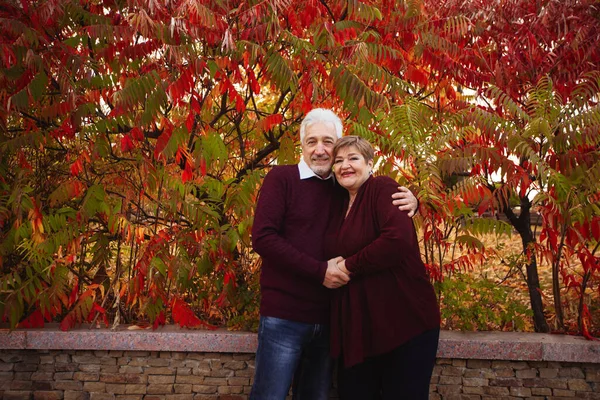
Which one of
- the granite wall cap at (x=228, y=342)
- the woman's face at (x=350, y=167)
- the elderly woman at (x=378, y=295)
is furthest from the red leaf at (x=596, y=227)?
the woman's face at (x=350, y=167)

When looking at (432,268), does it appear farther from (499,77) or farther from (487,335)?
(499,77)

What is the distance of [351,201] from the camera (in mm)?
3408

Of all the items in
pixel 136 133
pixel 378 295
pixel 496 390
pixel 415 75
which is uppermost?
pixel 415 75

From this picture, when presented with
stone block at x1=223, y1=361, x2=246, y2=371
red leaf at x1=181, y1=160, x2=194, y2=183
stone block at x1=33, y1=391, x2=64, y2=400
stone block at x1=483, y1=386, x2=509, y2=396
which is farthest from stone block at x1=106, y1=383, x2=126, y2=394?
stone block at x1=483, y1=386, x2=509, y2=396

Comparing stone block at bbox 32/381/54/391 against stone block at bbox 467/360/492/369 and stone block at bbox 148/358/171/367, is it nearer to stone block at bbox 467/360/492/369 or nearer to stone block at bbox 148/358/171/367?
stone block at bbox 148/358/171/367

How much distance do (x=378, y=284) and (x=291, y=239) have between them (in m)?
0.63

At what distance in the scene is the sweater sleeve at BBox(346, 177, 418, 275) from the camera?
3002 millimetres

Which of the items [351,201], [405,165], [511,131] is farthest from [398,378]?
[511,131]

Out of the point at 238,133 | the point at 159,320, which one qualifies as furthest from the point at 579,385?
the point at 238,133

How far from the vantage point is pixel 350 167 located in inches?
128

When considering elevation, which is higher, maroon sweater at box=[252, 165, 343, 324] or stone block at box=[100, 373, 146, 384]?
maroon sweater at box=[252, 165, 343, 324]

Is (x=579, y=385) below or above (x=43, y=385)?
above

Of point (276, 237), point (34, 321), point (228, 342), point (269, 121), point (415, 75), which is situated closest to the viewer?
point (276, 237)

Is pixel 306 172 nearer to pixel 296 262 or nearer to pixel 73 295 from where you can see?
pixel 296 262
